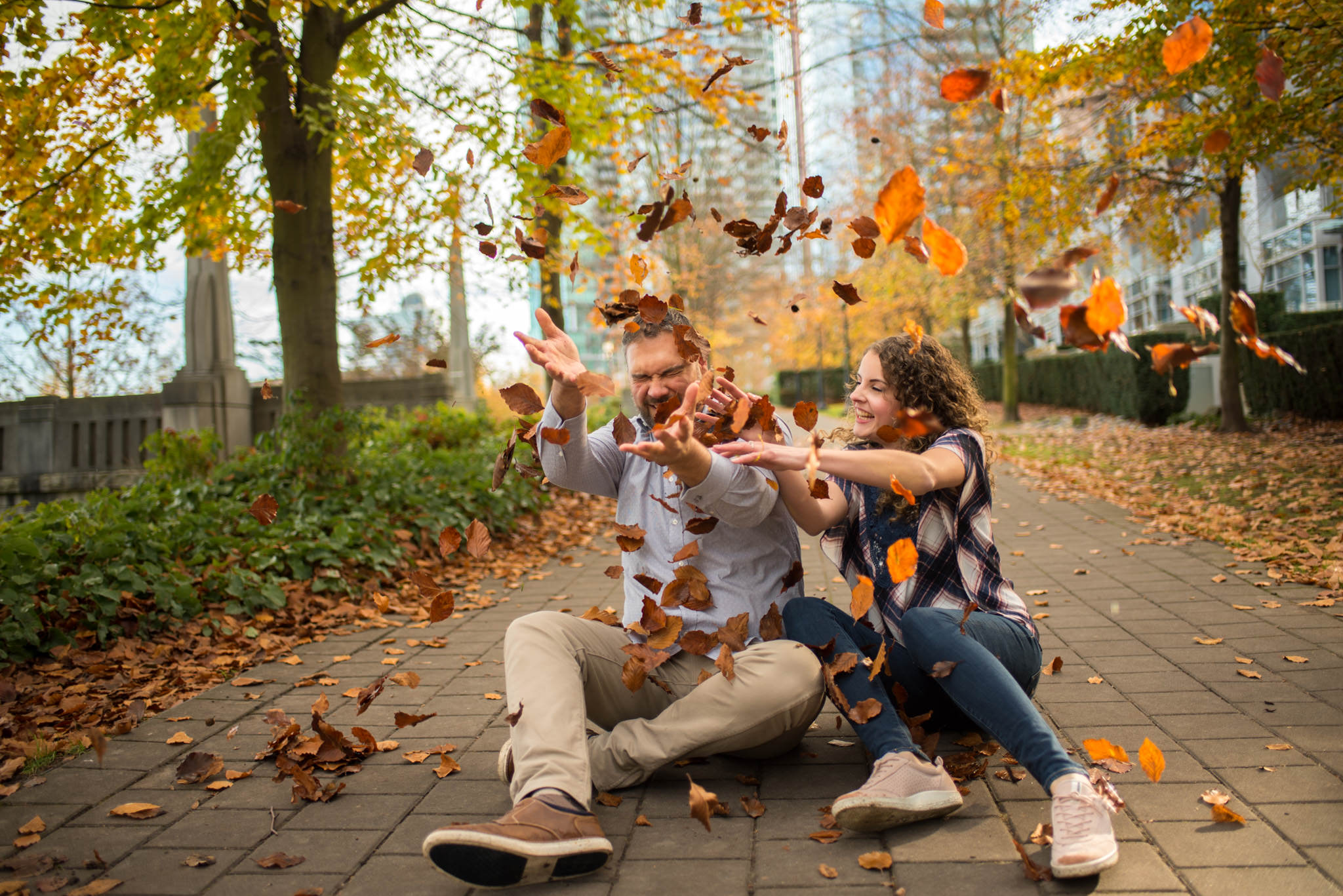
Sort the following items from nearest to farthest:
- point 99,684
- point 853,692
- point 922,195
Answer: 1. point 922,195
2. point 853,692
3. point 99,684

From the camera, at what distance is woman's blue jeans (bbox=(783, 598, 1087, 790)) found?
245 centimetres

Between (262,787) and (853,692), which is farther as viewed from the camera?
(262,787)

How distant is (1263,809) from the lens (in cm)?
246

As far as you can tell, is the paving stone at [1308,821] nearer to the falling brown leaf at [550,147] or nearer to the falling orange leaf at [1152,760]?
the falling orange leaf at [1152,760]

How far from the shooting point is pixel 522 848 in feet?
7.09

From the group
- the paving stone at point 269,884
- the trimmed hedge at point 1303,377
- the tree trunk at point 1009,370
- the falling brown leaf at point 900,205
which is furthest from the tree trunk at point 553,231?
the tree trunk at point 1009,370

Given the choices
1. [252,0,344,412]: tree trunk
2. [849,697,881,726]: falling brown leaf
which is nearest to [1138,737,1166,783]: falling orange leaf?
[849,697,881,726]: falling brown leaf

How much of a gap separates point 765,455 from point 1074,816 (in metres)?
1.12

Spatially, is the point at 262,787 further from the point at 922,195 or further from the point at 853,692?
the point at 922,195

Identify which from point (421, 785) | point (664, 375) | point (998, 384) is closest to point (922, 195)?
point (664, 375)

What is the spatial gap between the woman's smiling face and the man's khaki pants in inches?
29.4

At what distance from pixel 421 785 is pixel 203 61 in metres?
5.34

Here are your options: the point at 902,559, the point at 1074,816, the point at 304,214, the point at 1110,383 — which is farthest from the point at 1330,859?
the point at 1110,383

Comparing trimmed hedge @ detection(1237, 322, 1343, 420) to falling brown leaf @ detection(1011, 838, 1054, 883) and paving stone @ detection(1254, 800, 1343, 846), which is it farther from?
falling brown leaf @ detection(1011, 838, 1054, 883)
